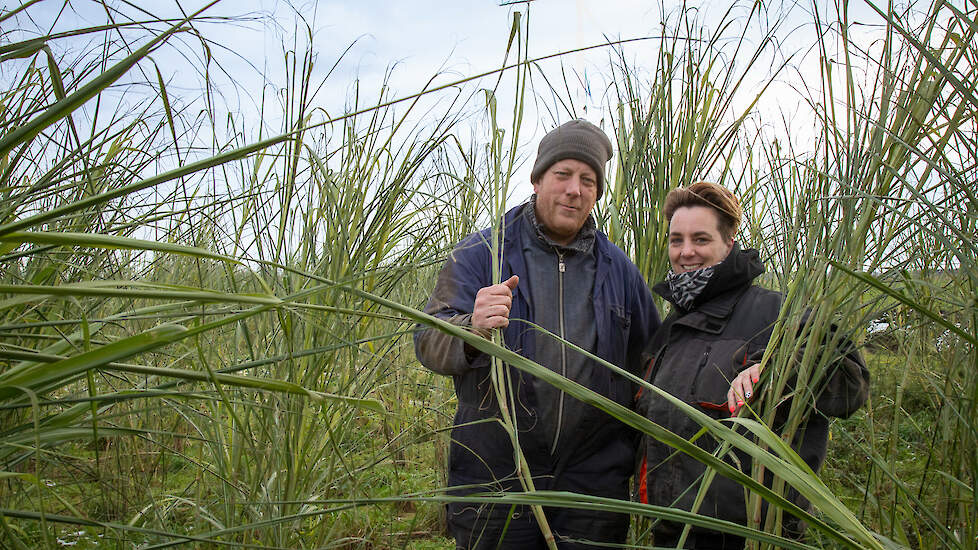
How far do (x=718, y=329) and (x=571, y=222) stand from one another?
56 cm

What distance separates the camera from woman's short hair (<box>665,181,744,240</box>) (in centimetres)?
211

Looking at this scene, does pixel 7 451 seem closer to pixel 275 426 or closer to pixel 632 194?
pixel 275 426

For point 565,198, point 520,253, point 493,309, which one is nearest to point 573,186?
point 565,198

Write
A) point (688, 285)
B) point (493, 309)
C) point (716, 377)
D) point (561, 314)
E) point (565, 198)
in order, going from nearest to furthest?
point (493, 309)
point (716, 377)
point (688, 285)
point (561, 314)
point (565, 198)

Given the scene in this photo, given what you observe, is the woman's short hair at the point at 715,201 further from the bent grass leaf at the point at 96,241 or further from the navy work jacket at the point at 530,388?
the bent grass leaf at the point at 96,241

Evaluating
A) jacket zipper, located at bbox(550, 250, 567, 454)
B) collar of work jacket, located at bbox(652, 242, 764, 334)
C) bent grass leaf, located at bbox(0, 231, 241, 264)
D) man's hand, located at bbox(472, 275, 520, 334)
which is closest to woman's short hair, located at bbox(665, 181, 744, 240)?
collar of work jacket, located at bbox(652, 242, 764, 334)

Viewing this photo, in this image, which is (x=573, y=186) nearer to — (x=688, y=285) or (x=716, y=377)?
(x=688, y=285)

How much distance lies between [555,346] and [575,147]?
66 centimetres

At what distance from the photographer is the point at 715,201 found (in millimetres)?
2121

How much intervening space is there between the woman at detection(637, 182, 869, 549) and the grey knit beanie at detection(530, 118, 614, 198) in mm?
269

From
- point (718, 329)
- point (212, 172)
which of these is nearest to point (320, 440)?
point (212, 172)

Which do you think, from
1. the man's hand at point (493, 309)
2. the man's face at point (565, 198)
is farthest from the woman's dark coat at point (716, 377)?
the man's hand at point (493, 309)

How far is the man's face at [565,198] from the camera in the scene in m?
2.20

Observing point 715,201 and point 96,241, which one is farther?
point 715,201
